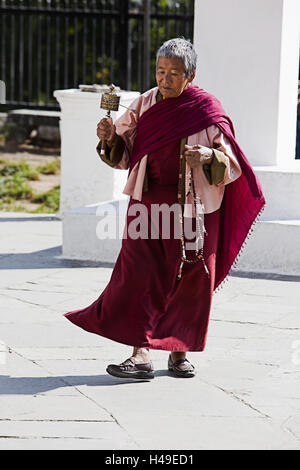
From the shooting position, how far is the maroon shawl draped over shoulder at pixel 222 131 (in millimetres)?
5125

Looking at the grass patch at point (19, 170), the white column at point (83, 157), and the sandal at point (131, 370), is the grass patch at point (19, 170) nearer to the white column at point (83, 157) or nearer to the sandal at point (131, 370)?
the white column at point (83, 157)

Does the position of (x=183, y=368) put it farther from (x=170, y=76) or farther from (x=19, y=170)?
(x=19, y=170)

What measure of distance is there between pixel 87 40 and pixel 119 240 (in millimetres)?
7576

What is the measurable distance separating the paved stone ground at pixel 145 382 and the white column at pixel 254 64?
1159mm

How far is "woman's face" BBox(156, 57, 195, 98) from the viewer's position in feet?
16.6

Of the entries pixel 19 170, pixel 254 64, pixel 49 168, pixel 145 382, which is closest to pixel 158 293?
pixel 145 382

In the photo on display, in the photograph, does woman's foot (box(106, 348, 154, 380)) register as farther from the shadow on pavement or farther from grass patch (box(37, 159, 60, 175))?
grass patch (box(37, 159, 60, 175))

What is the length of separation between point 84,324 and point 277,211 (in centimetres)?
291

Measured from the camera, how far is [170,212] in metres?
5.23

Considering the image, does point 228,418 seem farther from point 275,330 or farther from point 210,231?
point 275,330

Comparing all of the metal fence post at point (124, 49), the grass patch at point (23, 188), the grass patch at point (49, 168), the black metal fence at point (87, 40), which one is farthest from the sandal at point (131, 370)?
the metal fence post at point (124, 49)

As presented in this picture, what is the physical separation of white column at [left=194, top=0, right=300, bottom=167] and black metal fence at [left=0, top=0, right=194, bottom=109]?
545 centimetres

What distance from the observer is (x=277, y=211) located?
7.87m
